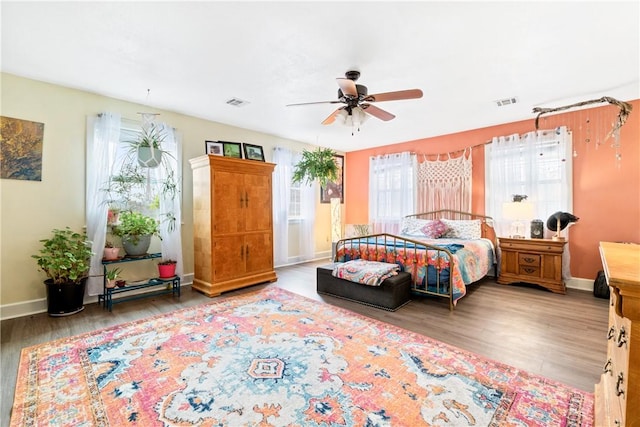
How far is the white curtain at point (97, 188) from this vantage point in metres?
3.43

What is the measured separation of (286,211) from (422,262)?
9.64 feet

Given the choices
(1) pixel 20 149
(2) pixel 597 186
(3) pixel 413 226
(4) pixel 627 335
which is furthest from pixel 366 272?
(1) pixel 20 149

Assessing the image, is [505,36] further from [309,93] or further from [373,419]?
[373,419]

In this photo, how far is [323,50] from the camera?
2555 millimetres

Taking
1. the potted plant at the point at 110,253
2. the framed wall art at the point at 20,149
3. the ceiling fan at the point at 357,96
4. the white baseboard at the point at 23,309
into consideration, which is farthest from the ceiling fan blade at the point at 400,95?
the white baseboard at the point at 23,309

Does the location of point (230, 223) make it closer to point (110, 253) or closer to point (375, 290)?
point (110, 253)

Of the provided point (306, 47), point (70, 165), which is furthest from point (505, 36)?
point (70, 165)

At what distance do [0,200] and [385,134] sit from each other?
5355mm

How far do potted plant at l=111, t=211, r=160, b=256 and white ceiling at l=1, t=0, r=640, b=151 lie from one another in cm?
154

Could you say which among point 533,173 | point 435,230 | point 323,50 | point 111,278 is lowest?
point 111,278

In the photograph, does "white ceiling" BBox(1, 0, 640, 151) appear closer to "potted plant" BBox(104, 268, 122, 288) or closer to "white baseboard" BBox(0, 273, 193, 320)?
"potted plant" BBox(104, 268, 122, 288)

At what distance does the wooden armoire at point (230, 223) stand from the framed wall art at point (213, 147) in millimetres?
472

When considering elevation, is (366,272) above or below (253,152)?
below

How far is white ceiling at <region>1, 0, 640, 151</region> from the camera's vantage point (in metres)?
2.06
